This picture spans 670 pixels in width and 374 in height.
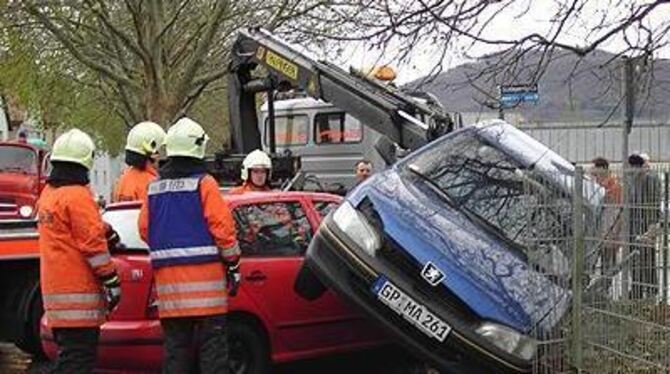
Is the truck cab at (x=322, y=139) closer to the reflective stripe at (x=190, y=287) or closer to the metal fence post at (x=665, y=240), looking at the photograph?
the reflective stripe at (x=190, y=287)

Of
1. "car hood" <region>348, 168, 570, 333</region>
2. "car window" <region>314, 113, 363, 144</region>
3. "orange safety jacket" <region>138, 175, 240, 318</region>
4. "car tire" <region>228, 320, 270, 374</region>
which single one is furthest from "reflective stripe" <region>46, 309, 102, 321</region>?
"car window" <region>314, 113, 363, 144</region>

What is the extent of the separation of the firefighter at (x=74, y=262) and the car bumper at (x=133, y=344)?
364 millimetres

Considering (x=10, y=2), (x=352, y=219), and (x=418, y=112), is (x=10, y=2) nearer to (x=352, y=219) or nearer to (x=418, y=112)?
(x=418, y=112)

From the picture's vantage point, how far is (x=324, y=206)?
8.23 m

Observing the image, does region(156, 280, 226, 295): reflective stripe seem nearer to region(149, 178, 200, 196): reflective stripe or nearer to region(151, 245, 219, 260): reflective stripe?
region(151, 245, 219, 260): reflective stripe

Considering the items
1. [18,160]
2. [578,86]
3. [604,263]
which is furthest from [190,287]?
[18,160]

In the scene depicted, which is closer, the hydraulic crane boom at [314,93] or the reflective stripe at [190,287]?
the reflective stripe at [190,287]

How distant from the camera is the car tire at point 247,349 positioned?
7234mm

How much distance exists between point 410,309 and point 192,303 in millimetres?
1334

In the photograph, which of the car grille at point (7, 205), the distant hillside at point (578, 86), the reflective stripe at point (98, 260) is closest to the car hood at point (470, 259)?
the distant hillside at point (578, 86)

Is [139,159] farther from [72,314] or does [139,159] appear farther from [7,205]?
[7,205]

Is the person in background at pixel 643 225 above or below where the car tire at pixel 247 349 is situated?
above

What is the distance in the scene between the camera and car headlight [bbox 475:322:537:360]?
600 centimetres

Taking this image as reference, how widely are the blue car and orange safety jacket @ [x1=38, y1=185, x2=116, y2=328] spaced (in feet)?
4.75
